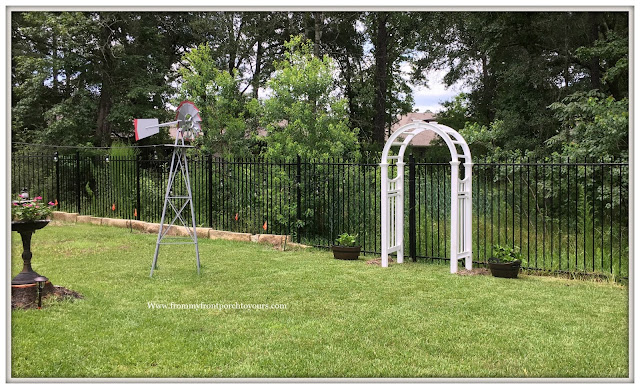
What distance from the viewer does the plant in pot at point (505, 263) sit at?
7.45m

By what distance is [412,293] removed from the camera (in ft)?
21.3

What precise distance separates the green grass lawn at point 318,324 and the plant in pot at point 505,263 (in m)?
0.19

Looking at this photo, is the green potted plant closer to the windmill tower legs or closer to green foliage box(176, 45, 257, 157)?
the windmill tower legs

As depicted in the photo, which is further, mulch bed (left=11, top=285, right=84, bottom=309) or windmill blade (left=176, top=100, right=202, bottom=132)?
windmill blade (left=176, top=100, right=202, bottom=132)

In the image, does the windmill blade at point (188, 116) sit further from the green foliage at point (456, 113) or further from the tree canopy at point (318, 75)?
the green foliage at point (456, 113)

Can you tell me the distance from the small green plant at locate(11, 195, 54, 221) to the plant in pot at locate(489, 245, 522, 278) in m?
5.79

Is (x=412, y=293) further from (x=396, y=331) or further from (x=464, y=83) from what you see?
(x=464, y=83)

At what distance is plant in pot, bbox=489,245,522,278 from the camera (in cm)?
745

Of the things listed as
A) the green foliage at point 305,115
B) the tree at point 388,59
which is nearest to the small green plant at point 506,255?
the green foliage at point 305,115

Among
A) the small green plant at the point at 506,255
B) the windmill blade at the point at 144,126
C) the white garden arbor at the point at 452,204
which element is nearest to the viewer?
the windmill blade at the point at 144,126

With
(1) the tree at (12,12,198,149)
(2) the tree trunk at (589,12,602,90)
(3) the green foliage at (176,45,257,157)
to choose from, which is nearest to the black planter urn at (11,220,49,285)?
(3) the green foliage at (176,45,257,157)

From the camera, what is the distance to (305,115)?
12.1m

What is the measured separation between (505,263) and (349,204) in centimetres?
396

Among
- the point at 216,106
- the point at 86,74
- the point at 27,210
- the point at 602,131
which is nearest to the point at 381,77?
the point at 216,106
